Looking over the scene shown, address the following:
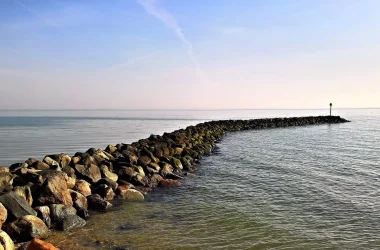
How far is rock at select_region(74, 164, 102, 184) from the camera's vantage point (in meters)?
12.7

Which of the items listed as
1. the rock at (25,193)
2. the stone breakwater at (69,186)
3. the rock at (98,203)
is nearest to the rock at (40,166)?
the stone breakwater at (69,186)

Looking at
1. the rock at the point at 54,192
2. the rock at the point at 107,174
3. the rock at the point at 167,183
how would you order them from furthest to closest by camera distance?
the rock at the point at 167,183 → the rock at the point at 107,174 → the rock at the point at 54,192

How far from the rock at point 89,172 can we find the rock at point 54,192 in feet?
7.96

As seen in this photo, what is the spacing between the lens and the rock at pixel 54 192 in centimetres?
959

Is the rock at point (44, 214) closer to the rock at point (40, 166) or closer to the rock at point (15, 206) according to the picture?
the rock at point (15, 206)

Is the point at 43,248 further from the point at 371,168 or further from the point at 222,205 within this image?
the point at 371,168

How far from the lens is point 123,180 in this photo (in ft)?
44.5

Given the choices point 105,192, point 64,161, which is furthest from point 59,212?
point 64,161

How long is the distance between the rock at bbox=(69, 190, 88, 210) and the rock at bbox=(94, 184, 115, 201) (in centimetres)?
101

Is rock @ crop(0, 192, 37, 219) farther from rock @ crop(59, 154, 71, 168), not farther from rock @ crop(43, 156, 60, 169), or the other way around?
rock @ crop(59, 154, 71, 168)

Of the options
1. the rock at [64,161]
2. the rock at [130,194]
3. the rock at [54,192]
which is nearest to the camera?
the rock at [54,192]

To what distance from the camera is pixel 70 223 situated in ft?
29.3

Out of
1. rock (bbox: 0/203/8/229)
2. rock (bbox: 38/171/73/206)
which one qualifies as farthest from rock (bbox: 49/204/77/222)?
rock (bbox: 0/203/8/229)

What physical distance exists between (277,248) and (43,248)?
5.16m
